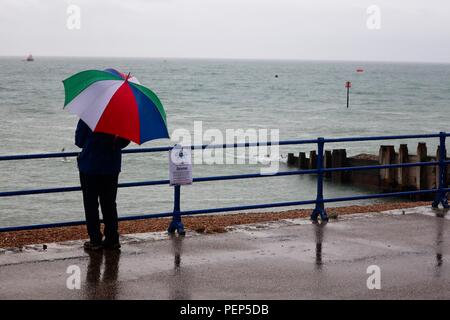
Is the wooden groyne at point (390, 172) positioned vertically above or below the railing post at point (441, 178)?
below

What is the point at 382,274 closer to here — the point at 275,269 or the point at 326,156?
the point at 275,269

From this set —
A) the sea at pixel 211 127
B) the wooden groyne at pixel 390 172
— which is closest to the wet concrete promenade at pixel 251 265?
the sea at pixel 211 127

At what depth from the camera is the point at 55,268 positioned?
305 inches

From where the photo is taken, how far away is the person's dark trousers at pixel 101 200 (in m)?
8.16

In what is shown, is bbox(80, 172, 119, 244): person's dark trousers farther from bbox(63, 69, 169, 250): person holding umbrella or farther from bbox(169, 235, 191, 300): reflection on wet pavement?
bbox(169, 235, 191, 300): reflection on wet pavement

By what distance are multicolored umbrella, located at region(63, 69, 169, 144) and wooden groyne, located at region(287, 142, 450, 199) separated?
2211 cm

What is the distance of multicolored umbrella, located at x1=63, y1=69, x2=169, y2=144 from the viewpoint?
24.5 ft

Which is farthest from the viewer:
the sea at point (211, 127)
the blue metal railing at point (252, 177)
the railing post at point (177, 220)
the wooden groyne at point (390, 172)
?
the wooden groyne at point (390, 172)

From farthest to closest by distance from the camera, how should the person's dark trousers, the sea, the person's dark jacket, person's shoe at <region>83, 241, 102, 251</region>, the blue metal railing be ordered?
the sea, the blue metal railing, person's shoe at <region>83, 241, 102, 251</region>, the person's dark trousers, the person's dark jacket

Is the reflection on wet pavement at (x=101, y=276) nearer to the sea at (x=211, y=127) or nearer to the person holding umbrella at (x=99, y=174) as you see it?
the person holding umbrella at (x=99, y=174)

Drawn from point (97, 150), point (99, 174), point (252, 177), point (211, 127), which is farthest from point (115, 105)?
point (211, 127)

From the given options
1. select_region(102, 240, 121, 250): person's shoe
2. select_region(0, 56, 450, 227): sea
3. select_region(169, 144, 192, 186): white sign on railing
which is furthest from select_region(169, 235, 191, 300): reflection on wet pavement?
select_region(0, 56, 450, 227): sea

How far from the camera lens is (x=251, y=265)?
8086mm

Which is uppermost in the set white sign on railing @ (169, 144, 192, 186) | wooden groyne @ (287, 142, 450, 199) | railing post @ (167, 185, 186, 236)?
white sign on railing @ (169, 144, 192, 186)
